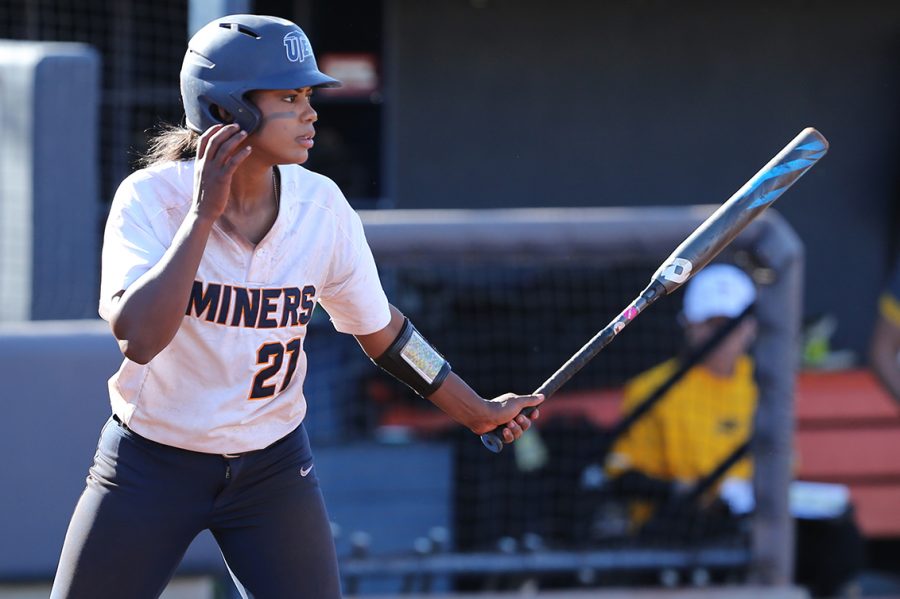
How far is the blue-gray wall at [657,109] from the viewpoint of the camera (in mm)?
8445

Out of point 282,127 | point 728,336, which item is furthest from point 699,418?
point 282,127

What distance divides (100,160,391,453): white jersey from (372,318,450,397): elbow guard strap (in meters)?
0.28

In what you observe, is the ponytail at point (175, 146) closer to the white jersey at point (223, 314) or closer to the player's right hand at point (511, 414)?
the white jersey at point (223, 314)

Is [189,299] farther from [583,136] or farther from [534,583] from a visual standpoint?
[583,136]

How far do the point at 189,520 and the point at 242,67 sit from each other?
1.05 metres

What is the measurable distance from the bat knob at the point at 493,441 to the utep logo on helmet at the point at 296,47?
42.8 inches

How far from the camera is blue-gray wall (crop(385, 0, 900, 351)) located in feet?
27.7

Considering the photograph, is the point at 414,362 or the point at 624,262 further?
the point at 624,262

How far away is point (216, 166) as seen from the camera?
111 inches

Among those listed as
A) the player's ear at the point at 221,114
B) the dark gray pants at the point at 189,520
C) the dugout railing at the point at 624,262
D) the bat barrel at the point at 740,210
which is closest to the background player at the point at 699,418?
the dugout railing at the point at 624,262

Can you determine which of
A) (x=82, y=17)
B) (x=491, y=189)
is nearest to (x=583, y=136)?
(x=491, y=189)

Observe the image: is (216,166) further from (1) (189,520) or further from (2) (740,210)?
(2) (740,210)

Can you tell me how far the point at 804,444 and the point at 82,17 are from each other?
4.88m

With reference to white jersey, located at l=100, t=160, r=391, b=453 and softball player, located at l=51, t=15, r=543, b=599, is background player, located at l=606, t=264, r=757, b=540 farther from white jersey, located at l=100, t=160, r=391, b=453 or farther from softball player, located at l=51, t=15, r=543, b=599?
white jersey, located at l=100, t=160, r=391, b=453
